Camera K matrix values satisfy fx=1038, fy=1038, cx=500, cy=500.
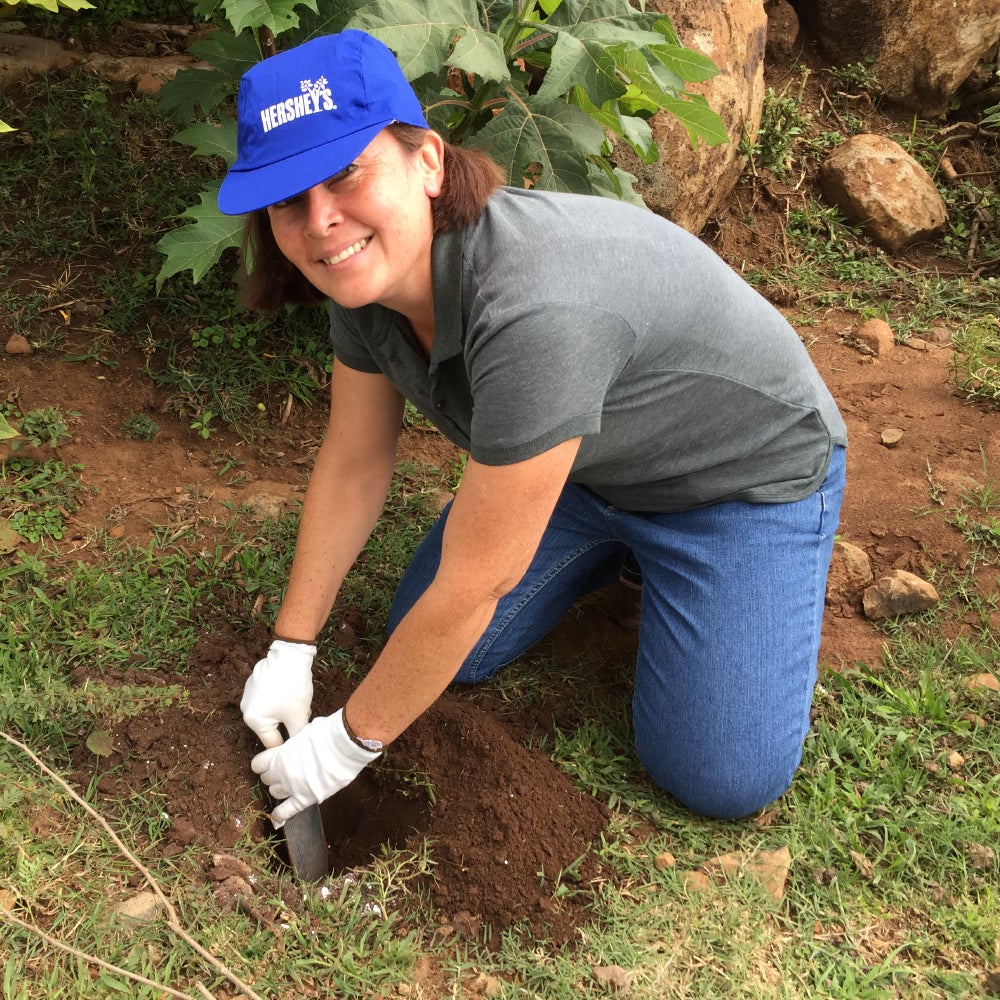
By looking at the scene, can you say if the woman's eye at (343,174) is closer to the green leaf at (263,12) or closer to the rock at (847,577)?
the green leaf at (263,12)

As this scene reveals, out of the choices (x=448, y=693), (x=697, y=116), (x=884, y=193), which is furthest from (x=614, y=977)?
(x=884, y=193)

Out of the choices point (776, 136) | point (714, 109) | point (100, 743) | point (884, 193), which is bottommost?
point (100, 743)

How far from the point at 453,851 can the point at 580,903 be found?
10.1 inches

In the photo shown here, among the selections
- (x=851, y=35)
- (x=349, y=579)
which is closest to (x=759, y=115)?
(x=851, y=35)

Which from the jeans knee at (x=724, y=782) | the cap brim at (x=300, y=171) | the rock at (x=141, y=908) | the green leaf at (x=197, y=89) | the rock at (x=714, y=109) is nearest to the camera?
the cap brim at (x=300, y=171)

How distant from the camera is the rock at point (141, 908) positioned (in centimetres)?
173

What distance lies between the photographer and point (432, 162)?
160cm

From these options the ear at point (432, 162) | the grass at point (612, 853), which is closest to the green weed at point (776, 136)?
the grass at point (612, 853)

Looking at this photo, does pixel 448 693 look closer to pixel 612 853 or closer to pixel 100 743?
pixel 612 853

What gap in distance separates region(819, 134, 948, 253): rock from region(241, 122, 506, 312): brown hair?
2846 millimetres

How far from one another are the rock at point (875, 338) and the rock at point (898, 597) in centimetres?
122

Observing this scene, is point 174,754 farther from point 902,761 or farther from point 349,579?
point 902,761

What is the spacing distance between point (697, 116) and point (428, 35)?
634mm

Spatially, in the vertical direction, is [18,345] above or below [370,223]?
below
